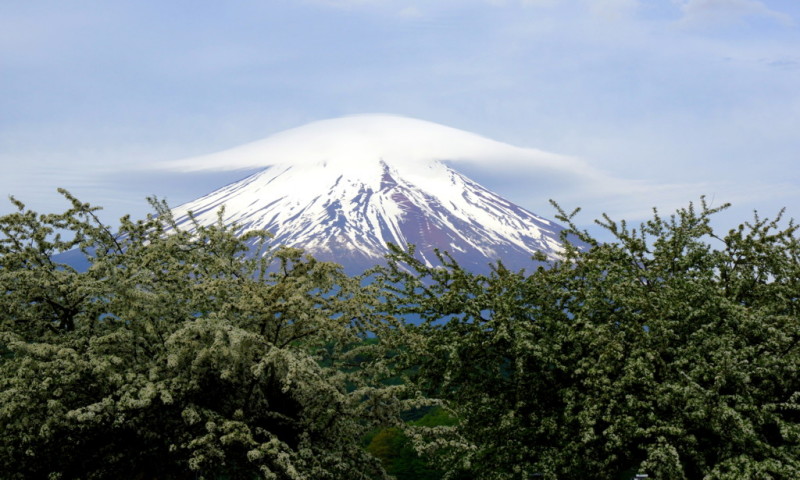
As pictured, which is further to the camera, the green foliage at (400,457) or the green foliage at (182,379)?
the green foliage at (400,457)

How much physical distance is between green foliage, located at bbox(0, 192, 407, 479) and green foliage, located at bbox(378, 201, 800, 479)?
1926 millimetres

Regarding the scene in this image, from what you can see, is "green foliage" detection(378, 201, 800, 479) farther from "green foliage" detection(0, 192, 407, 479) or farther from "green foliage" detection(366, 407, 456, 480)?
"green foliage" detection(366, 407, 456, 480)

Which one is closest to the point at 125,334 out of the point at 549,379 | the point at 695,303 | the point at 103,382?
the point at 103,382

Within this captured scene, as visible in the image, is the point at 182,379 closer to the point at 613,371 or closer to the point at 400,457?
the point at 613,371

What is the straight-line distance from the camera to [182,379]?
39.3 feet

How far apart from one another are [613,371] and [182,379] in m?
8.50

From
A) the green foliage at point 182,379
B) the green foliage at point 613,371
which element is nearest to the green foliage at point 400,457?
the green foliage at point 613,371

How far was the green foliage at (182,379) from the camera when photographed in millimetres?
11492

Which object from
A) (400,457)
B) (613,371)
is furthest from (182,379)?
(400,457)

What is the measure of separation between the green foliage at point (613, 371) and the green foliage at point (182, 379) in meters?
1.93

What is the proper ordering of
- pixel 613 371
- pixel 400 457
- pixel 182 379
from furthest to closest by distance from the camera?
pixel 400 457, pixel 613 371, pixel 182 379

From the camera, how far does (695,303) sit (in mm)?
15219

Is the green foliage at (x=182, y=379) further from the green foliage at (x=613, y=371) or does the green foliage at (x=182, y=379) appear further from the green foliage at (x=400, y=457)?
the green foliage at (x=400, y=457)

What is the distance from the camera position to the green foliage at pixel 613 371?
11930mm
